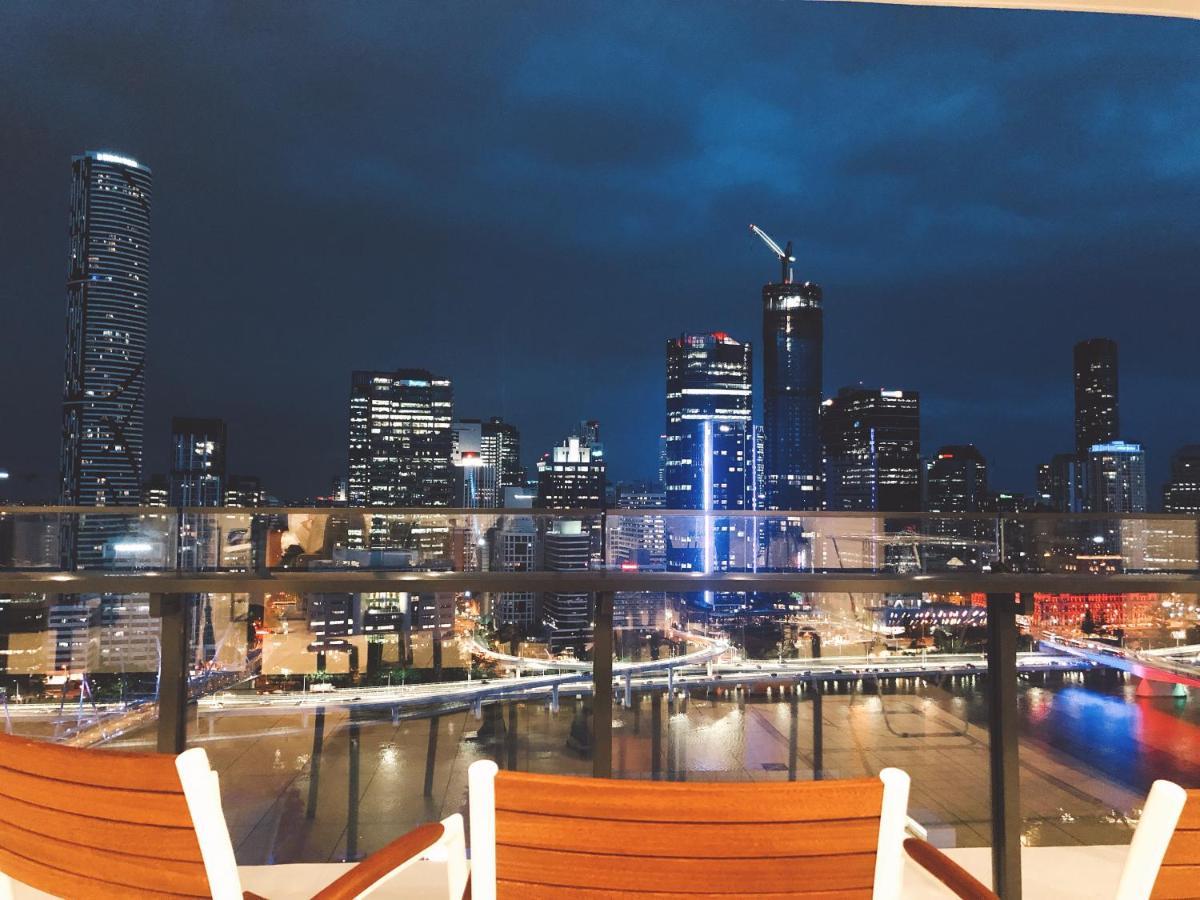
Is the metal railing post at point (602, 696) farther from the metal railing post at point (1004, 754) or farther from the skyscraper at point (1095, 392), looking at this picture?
the skyscraper at point (1095, 392)

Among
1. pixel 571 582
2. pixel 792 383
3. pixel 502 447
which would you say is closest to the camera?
pixel 571 582

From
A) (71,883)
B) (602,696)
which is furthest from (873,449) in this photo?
(71,883)

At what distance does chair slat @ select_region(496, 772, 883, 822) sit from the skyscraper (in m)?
26.4

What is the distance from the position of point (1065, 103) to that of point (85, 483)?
28.5 metres

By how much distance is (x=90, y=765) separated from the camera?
3.37 ft

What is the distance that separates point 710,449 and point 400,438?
6215mm

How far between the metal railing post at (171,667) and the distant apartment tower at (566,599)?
1042 mm

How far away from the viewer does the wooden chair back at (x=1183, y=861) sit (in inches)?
Result: 37.3

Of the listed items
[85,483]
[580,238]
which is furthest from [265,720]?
[580,238]

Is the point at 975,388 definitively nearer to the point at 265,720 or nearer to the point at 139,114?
the point at 139,114

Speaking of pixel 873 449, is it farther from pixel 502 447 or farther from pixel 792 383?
pixel 792 383

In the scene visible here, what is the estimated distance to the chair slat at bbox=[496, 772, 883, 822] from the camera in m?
0.90

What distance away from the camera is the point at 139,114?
2016 cm

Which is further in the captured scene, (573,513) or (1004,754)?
(573,513)
